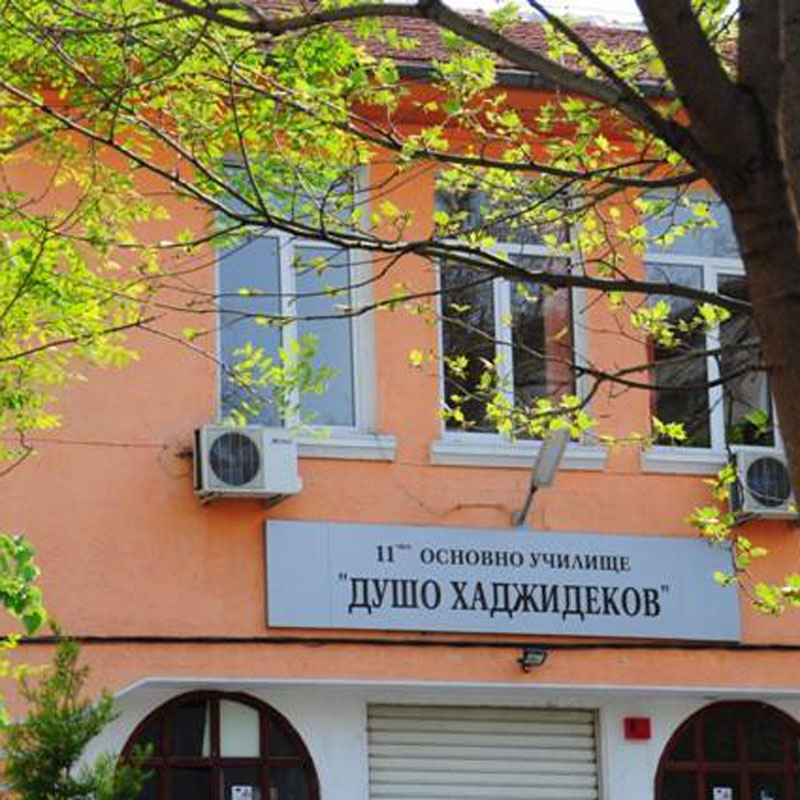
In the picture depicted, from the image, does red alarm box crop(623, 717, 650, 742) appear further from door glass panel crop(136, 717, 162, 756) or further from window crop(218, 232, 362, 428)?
door glass panel crop(136, 717, 162, 756)

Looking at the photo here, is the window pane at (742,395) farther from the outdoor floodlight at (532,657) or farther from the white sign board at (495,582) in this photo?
the outdoor floodlight at (532,657)

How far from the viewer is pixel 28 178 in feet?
55.6

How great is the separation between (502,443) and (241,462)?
219 cm

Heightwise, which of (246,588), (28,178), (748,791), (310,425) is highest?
(28,178)

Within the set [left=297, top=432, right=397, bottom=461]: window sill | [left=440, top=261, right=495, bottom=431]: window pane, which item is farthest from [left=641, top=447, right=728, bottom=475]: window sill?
[left=297, top=432, right=397, bottom=461]: window sill

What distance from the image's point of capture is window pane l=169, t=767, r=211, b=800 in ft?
55.4

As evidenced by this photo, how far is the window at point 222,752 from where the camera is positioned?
55.5 feet

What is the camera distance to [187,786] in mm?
16922

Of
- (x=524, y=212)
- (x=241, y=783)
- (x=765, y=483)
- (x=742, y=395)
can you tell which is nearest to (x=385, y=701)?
(x=241, y=783)

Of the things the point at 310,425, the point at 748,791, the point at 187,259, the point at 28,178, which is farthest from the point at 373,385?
the point at 748,791

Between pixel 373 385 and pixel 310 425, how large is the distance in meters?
0.67

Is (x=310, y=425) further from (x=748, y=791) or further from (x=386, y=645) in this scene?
(x=748, y=791)

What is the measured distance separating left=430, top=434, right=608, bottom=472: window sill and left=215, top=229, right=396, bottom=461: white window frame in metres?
0.42

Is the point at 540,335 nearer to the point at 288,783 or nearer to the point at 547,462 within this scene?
the point at 547,462
